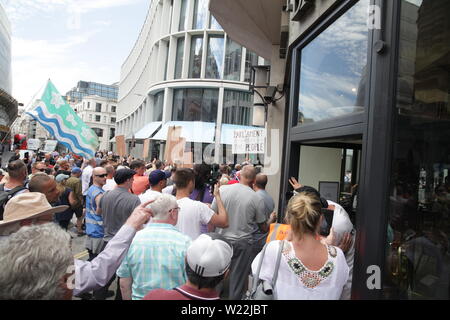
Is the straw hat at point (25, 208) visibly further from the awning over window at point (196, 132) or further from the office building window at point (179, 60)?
the office building window at point (179, 60)

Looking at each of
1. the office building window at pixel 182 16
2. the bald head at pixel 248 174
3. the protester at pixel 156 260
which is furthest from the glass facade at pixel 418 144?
the office building window at pixel 182 16

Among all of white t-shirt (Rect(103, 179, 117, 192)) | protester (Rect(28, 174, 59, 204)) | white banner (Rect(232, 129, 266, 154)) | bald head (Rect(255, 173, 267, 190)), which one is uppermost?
white banner (Rect(232, 129, 266, 154))

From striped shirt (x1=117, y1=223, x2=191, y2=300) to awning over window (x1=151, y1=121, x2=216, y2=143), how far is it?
27.5m

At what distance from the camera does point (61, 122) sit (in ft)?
35.1

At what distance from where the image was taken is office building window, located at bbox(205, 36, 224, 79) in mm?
31953

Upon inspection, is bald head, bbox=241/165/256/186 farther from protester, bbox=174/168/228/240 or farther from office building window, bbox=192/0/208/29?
office building window, bbox=192/0/208/29

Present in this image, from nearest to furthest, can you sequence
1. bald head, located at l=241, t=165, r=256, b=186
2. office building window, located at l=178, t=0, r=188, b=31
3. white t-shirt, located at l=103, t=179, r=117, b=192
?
1. bald head, located at l=241, t=165, r=256, b=186
2. white t-shirt, located at l=103, t=179, r=117, b=192
3. office building window, located at l=178, t=0, r=188, b=31

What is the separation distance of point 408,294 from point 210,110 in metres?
30.1

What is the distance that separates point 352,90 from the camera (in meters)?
3.43

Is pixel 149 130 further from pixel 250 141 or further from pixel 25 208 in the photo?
pixel 25 208

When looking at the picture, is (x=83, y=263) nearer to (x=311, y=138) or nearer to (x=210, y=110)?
(x=311, y=138)

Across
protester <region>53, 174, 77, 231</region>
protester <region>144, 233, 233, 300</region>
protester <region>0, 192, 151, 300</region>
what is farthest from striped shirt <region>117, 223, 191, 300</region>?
protester <region>53, 174, 77, 231</region>

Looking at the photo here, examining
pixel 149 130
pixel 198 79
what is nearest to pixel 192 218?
pixel 198 79

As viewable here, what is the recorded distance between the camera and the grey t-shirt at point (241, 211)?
4.64 metres
